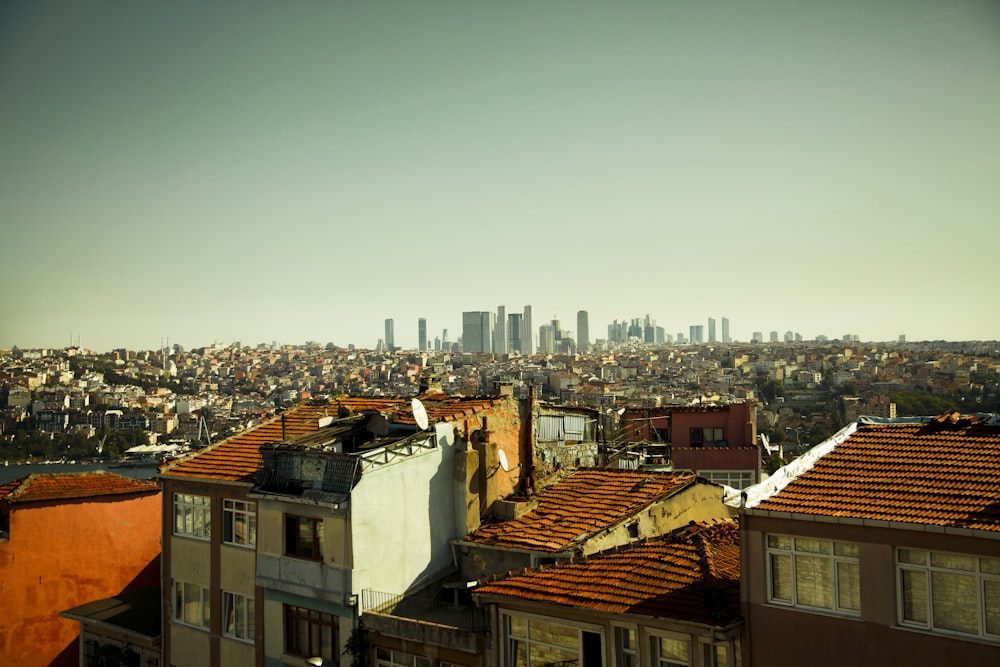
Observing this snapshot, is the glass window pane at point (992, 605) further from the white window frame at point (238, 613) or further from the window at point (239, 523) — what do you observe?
the white window frame at point (238, 613)

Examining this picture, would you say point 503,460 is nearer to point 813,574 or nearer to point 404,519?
point 404,519

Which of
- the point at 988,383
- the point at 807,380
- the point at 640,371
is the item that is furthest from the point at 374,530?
the point at 640,371

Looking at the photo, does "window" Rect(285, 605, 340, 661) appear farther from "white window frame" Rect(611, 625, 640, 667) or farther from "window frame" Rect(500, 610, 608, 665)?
"white window frame" Rect(611, 625, 640, 667)

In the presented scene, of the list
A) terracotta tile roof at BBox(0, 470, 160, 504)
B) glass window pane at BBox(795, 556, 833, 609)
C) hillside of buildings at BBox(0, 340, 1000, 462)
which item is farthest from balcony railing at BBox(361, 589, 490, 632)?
terracotta tile roof at BBox(0, 470, 160, 504)

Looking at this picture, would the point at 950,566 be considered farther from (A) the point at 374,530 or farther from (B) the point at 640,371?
(B) the point at 640,371

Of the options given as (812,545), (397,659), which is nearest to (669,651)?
(812,545)

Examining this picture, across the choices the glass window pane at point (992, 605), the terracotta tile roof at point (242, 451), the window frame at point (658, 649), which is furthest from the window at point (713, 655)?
the terracotta tile roof at point (242, 451)

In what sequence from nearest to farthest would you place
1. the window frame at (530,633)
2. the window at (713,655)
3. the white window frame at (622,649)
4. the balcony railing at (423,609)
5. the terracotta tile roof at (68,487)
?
the window at (713,655) < the white window frame at (622,649) < the window frame at (530,633) < the balcony railing at (423,609) < the terracotta tile roof at (68,487)
